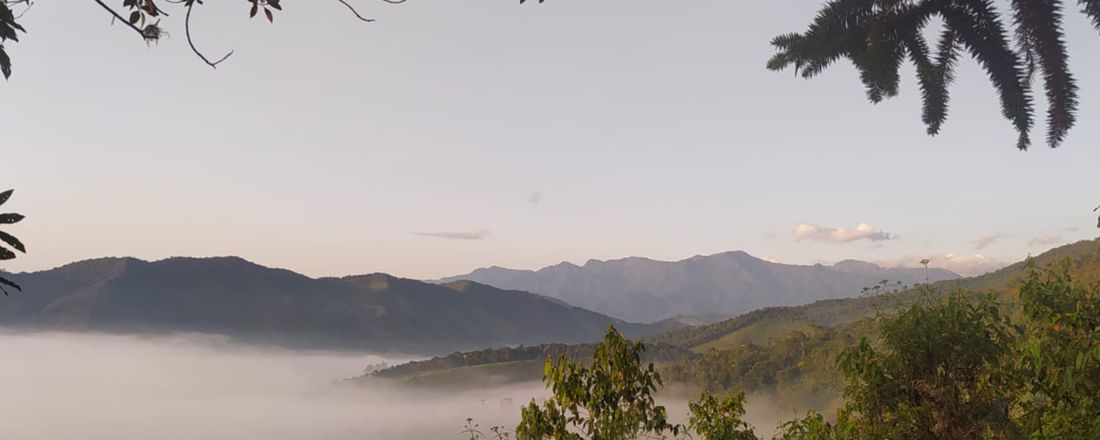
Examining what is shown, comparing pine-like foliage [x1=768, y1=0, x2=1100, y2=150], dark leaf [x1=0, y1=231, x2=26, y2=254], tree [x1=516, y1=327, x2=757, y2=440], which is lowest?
tree [x1=516, y1=327, x2=757, y2=440]

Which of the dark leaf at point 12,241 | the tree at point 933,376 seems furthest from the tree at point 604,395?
the dark leaf at point 12,241

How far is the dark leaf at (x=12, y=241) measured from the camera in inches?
153

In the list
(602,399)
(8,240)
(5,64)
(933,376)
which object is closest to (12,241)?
(8,240)

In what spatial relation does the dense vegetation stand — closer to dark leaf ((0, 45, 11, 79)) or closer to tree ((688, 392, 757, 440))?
tree ((688, 392, 757, 440))

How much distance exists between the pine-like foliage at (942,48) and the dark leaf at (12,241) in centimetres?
500

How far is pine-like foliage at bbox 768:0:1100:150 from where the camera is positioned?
13.2 feet

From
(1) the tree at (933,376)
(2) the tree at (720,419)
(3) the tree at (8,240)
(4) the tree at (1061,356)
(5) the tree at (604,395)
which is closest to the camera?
(3) the tree at (8,240)

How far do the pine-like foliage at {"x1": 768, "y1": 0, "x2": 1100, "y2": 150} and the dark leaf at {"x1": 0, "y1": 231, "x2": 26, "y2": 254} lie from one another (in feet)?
16.4

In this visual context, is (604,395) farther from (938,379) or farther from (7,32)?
(7,32)

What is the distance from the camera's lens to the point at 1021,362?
6.34m

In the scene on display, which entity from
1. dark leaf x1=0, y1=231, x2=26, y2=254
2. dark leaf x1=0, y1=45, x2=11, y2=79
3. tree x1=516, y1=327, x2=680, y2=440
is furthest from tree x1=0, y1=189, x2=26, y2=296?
tree x1=516, y1=327, x2=680, y2=440

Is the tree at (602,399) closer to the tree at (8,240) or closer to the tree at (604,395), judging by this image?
the tree at (604,395)

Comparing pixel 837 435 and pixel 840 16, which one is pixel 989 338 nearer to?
pixel 837 435

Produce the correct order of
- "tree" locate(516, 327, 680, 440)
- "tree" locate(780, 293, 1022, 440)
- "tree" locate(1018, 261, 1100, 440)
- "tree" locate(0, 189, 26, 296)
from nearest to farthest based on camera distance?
"tree" locate(0, 189, 26, 296), "tree" locate(516, 327, 680, 440), "tree" locate(1018, 261, 1100, 440), "tree" locate(780, 293, 1022, 440)
